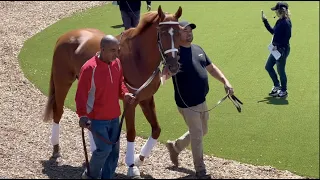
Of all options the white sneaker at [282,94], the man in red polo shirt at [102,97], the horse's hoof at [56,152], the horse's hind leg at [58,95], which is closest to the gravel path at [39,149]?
the horse's hoof at [56,152]

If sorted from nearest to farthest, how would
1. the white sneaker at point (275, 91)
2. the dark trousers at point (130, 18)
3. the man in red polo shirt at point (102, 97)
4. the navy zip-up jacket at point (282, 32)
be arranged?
1. the man in red polo shirt at point (102, 97)
2. the navy zip-up jacket at point (282, 32)
3. the white sneaker at point (275, 91)
4. the dark trousers at point (130, 18)

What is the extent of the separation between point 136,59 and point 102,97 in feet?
3.76

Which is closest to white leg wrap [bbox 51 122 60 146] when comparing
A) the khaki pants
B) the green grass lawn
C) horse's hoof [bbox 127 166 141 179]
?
horse's hoof [bbox 127 166 141 179]

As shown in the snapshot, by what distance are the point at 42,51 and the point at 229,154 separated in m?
7.24

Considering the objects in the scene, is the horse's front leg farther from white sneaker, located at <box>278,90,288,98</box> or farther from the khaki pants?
white sneaker, located at <box>278,90,288,98</box>

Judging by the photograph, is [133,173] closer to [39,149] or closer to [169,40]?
[169,40]

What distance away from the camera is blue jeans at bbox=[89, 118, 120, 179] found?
5945 millimetres

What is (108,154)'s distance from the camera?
19.8ft

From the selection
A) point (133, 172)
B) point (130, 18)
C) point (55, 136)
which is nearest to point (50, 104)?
point (55, 136)

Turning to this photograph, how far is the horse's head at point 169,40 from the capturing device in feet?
21.1

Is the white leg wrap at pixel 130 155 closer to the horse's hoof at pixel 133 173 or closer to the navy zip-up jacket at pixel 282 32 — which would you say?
the horse's hoof at pixel 133 173

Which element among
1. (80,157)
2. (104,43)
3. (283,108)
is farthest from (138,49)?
(283,108)

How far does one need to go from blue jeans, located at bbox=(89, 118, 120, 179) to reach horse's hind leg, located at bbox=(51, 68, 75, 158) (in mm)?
Result: 1735

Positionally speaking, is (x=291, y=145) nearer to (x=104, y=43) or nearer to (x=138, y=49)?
→ (x=138, y=49)
